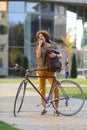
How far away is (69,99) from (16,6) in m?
41.8

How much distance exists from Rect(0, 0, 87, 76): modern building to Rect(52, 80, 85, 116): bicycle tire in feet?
124

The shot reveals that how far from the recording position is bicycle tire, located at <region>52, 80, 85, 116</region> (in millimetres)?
10414

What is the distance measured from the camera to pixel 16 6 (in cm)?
5172

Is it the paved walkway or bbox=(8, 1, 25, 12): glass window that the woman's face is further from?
bbox=(8, 1, 25, 12): glass window

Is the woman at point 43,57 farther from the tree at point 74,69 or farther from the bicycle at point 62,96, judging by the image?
the tree at point 74,69

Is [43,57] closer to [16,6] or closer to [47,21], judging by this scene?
[16,6]

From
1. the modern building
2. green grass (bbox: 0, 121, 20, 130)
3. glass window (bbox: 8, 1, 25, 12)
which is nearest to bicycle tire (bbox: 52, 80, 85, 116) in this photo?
green grass (bbox: 0, 121, 20, 130)

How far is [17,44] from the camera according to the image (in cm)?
5075

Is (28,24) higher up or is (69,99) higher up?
(69,99)

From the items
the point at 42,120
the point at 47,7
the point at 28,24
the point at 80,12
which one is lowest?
the point at 28,24

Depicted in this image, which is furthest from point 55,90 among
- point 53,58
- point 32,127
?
point 32,127

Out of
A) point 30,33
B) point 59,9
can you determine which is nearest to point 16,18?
point 30,33

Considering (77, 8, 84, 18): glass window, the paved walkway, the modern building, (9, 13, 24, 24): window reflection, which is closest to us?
the paved walkway

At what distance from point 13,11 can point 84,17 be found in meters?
9.58
